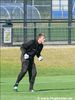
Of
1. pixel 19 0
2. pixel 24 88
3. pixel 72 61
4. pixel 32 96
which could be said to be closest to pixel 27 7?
pixel 19 0

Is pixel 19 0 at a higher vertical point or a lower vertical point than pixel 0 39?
higher

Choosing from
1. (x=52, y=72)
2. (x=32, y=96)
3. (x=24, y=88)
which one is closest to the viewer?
(x=32, y=96)

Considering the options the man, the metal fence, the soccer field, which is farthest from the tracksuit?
the metal fence

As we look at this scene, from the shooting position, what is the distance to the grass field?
15617 mm

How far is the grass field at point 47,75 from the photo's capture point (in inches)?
615

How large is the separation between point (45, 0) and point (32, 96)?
18.6 m

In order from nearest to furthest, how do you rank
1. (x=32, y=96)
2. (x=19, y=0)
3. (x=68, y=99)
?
(x=68, y=99) → (x=32, y=96) → (x=19, y=0)

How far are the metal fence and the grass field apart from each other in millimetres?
1073

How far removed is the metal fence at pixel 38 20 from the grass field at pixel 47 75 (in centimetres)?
107

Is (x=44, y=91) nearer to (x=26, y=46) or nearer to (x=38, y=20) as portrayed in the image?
(x=26, y=46)

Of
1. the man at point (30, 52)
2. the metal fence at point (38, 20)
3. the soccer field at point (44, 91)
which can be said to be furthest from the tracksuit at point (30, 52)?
the metal fence at point (38, 20)

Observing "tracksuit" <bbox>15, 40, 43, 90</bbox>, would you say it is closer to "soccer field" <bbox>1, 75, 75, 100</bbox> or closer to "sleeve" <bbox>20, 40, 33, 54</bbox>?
"sleeve" <bbox>20, 40, 33, 54</bbox>

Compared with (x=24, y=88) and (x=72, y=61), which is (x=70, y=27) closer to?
(x=72, y=61)

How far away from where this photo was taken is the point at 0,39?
31266 mm
